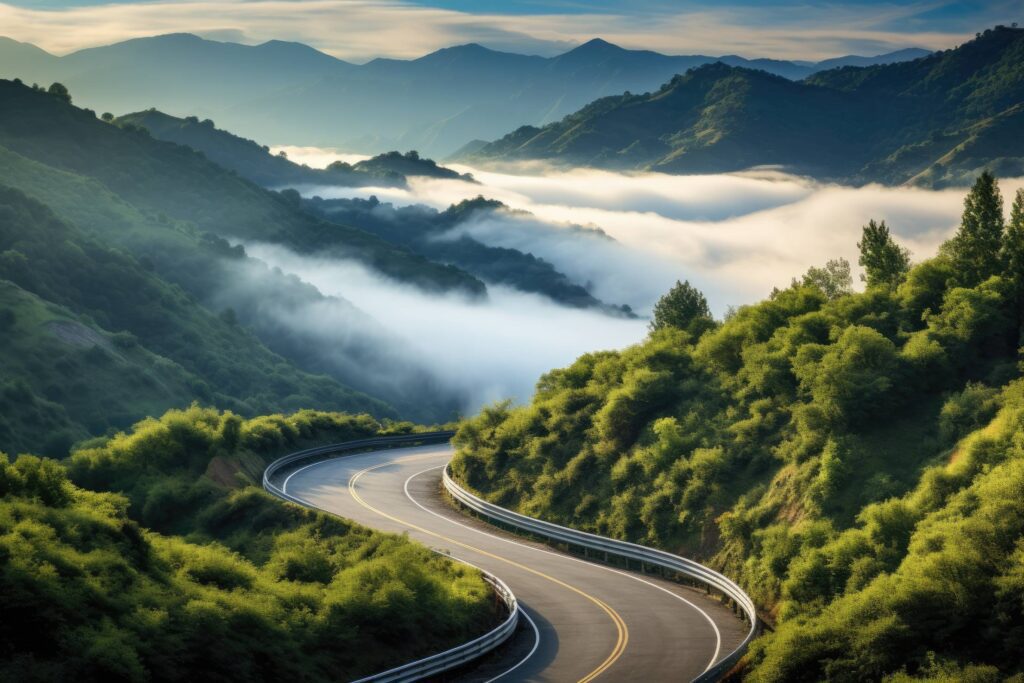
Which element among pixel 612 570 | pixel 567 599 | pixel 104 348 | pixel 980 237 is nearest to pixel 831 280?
pixel 980 237

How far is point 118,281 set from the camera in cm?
16988

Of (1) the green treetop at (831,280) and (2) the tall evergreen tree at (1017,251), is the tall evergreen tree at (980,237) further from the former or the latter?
(1) the green treetop at (831,280)

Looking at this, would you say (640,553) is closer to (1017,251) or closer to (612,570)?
(612,570)

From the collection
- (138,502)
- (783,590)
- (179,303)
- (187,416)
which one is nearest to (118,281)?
(179,303)

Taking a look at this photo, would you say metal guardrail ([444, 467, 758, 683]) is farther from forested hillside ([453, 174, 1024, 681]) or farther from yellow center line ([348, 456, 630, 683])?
yellow center line ([348, 456, 630, 683])

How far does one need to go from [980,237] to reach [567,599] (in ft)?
90.0

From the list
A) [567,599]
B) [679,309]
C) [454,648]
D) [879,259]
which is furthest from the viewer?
[679,309]

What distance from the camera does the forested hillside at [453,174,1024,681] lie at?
113 ft

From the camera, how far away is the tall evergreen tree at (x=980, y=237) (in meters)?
56.8

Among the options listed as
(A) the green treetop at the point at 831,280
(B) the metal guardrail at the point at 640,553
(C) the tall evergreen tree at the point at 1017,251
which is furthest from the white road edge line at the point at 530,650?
(A) the green treetop at the point at 831,280

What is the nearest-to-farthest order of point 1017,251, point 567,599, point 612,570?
point 567,599
point 612,570
point 1017,251

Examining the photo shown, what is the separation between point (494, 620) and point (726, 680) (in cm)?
1050

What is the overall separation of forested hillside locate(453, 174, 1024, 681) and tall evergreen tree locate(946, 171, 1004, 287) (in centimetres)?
9

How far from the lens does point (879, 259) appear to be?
67375 millimetres
